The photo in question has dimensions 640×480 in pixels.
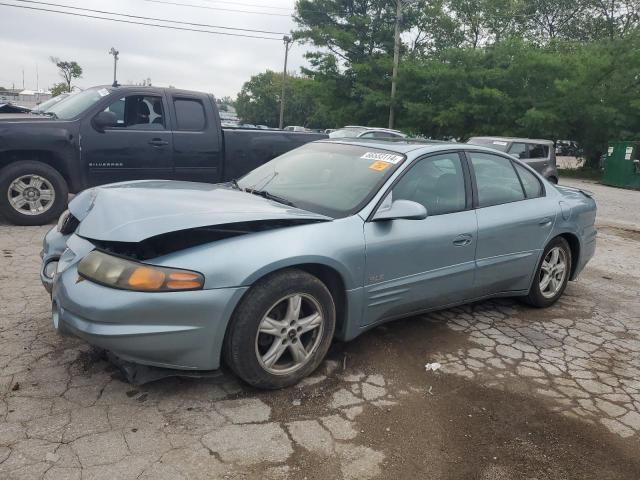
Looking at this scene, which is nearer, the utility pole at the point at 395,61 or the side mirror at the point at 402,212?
the side mirror at the point at 402,212

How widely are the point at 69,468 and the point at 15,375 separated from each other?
0.99 metres

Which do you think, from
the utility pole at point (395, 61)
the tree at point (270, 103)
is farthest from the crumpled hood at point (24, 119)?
the tree at point (270, 103)

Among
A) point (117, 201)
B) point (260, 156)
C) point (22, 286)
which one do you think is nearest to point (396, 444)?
point (117, 201)

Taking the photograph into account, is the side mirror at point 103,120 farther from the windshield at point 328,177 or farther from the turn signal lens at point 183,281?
the turn signal lens at point 183,281

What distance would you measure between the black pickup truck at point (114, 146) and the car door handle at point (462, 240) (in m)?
4.45

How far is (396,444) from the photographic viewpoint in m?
2.62

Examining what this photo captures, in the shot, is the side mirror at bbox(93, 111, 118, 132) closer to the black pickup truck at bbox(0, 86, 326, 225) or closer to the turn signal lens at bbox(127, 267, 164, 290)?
the black pickup truck at bbox(0, 86, 326, 225)

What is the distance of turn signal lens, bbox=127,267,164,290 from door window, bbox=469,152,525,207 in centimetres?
248

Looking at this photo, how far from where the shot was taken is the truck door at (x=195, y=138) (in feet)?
23.6

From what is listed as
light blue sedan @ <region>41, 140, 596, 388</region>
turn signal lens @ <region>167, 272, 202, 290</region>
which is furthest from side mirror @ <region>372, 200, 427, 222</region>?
turn signal lens @ <region>167, 272, 202, 290</region>

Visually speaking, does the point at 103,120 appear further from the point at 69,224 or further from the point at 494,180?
the point at 494,180

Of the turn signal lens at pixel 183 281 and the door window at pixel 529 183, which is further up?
the door window at pixel 529 183

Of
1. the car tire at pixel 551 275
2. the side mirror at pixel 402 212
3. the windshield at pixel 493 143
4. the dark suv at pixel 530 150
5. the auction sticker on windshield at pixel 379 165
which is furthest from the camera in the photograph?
the dark suv at pixel 530 150

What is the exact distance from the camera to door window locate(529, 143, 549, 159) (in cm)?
1376
